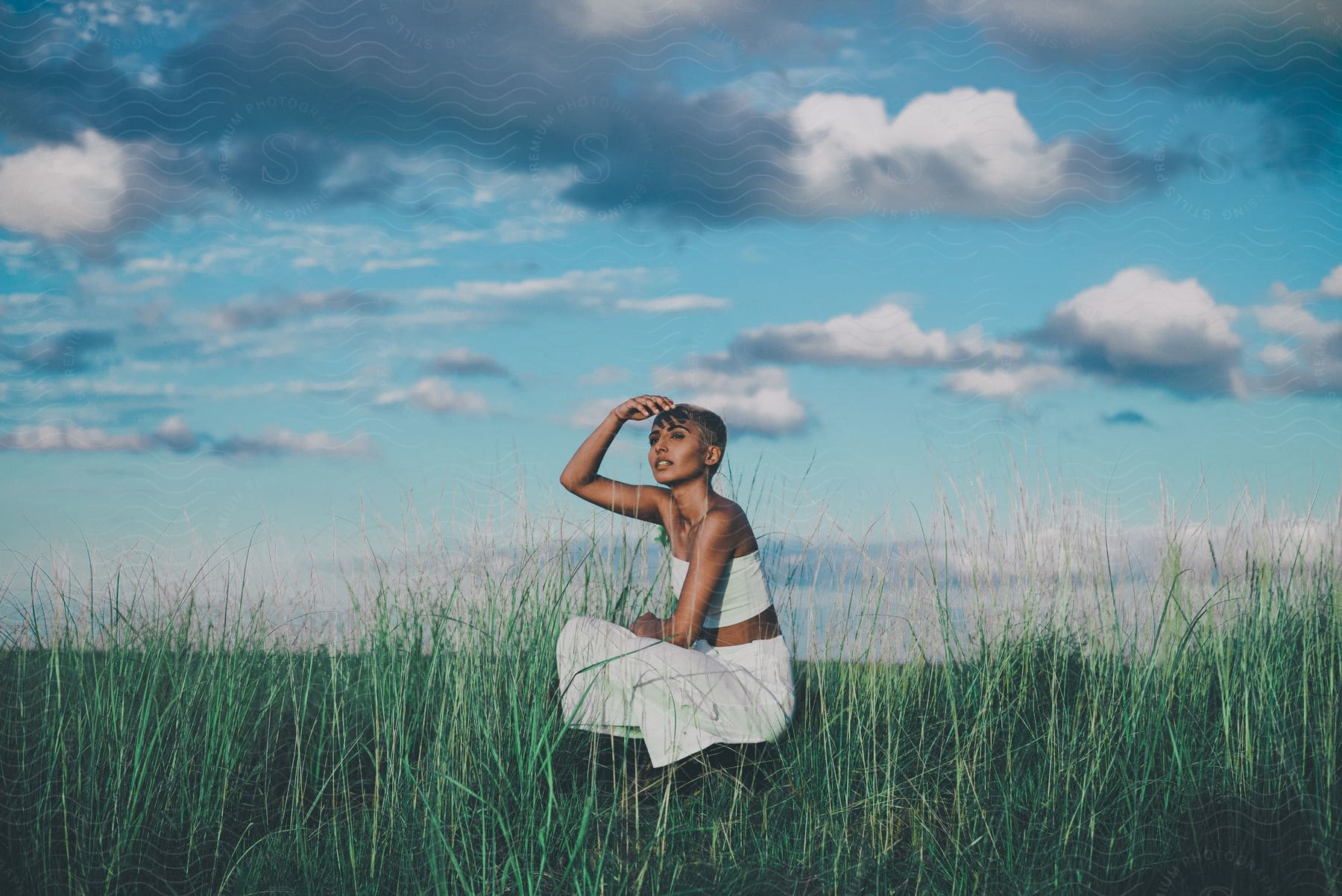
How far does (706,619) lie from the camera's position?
358cm

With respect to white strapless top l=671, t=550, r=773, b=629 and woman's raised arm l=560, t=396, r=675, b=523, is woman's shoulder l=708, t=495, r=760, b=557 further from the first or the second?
woman's raised arm l=560, t=396, r=675, b=523

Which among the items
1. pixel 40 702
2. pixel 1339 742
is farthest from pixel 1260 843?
pixel 40 702

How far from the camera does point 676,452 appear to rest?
362cm

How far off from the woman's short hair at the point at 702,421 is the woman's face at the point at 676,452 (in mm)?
24

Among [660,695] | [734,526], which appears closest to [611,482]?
[734,526]

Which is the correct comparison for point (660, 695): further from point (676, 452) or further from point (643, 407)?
point (643, 407)

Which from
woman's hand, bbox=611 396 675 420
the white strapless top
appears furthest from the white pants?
woman's hand, bbox=611 396 675 420

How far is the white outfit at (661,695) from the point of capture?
3266 millimetres

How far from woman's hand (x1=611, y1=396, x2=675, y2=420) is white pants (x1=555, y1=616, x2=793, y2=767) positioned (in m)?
0.73

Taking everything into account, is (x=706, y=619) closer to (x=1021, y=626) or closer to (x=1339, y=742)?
(x=1021, y=626)

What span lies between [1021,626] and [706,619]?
1477 millimetres

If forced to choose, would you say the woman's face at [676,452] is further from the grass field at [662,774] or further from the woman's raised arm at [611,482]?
the grass field at [662,774]

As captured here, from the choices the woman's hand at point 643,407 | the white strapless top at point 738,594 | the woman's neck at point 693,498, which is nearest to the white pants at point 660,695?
the white strapless top at point 738,594

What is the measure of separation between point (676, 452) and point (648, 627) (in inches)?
23.8
